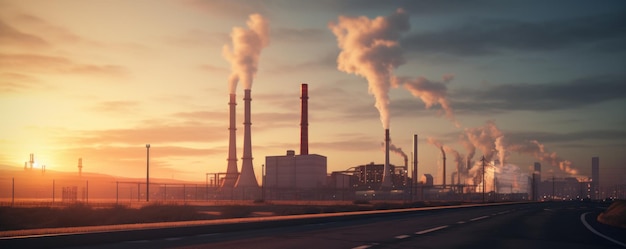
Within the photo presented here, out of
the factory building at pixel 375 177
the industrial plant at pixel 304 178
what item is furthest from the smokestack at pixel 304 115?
the factory building at pixel 375 177

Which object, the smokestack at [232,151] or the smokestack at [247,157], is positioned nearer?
the smokestack at [247,157]

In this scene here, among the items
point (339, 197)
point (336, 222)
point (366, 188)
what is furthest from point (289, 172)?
point (336, 222)

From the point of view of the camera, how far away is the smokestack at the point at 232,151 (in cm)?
12081

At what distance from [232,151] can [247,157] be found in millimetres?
5809

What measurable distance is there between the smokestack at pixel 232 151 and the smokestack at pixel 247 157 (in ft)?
14.5

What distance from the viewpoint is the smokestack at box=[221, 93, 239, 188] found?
12081 centimetres

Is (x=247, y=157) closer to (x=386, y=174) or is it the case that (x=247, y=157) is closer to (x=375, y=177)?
(x=386, y=174)

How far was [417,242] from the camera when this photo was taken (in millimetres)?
17406

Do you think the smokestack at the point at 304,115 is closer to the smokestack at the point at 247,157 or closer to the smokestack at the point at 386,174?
the smokestack at the point at 247,157

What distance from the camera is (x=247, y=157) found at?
119500 millimetres

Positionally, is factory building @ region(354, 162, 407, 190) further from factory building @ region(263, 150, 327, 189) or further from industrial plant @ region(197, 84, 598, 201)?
factory building @ region(263, 150, 327, 189)

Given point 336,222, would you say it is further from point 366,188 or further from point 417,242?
point 366,188

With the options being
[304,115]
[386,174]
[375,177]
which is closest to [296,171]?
[304,115]

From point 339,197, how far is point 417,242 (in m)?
122
